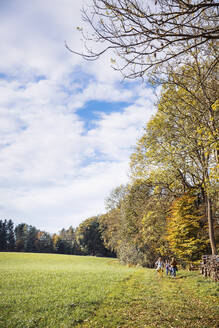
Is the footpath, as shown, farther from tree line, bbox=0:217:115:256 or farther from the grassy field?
tree line, bbox=0:217:115:256

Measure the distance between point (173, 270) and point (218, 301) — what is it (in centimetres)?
863

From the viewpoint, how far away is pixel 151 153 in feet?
39.8

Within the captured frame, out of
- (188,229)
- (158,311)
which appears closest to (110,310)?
(158,311)

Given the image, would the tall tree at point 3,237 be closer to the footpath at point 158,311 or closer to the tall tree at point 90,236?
the tall tree at point 90,236

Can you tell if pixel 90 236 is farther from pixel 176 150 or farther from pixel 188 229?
pixel 176 150

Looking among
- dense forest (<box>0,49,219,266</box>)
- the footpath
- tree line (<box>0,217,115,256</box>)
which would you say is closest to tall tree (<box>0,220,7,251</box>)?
tree line (<box>0,217,115,256</box>)

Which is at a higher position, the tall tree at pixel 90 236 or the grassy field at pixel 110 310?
the grassy field at pixel 110 310

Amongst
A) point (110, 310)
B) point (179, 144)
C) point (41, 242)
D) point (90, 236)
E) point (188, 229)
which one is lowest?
point (41, 242)

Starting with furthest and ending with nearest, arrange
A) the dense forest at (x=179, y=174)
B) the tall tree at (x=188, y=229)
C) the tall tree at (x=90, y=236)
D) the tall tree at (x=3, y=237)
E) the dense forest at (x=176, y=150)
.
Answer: the tall tree at (x=3, y=237) < the tall tree at (x=90, y=236) < the tall tree at (x=188, y=229) < the dense forest at (x=179, y=174) < the dense forest at (x=176, y=150)

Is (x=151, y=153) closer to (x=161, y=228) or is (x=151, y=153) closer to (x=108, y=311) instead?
(x=108, y=311)

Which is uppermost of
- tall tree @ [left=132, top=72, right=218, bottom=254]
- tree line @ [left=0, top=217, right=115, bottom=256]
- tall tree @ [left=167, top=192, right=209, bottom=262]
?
tall tree @ [left=132, top=72, right=218, bottom=254]

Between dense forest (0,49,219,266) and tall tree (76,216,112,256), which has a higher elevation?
dense forest (0,49,219,266)

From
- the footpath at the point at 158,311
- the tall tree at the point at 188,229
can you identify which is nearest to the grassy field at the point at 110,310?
the footpath at the point at 158,311

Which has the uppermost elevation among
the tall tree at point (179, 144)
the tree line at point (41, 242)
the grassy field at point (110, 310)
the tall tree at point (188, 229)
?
the tall tree at point (179, 144)
